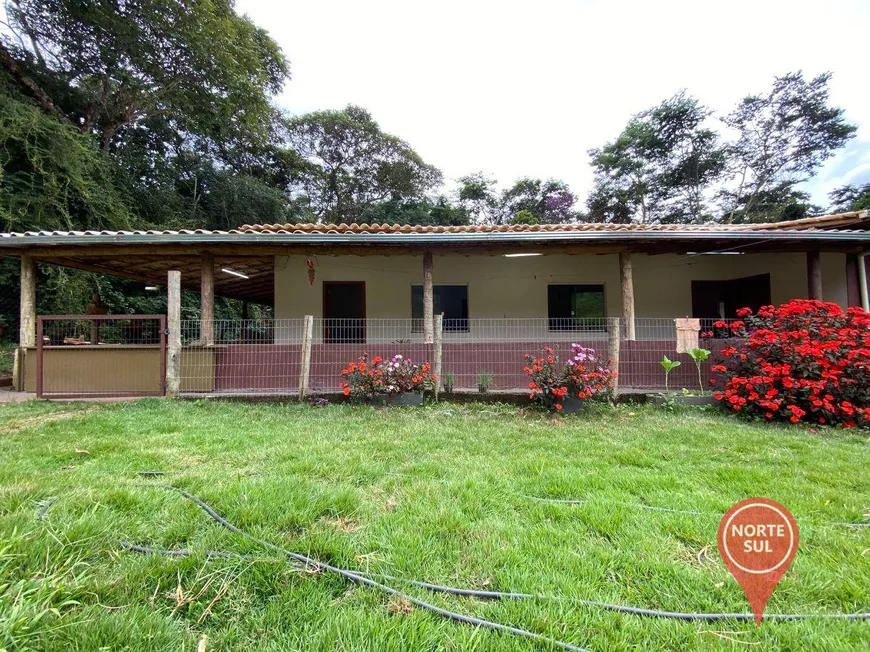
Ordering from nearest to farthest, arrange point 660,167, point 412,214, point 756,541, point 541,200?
point 756,541 → point 412,214 → point 660,167 → point 541,200

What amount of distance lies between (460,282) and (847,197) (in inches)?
927

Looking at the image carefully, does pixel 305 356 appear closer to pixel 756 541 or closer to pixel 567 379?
pixel 567 379

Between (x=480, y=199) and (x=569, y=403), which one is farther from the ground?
(x=480, y=199)

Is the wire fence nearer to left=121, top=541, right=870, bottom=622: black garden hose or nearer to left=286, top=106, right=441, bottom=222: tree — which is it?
left=121, top=541, right=870, bottom=622: black garden hose

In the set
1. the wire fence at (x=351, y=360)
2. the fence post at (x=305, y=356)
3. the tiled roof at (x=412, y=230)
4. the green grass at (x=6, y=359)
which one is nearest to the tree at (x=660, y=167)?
the tiled roof at (x=412, y=230)

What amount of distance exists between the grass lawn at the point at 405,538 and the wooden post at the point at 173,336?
2.16m

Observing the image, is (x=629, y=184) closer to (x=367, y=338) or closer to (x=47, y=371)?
(x=367, y=338)

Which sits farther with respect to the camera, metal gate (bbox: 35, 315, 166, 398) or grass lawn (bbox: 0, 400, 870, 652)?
metal gate (bbox: 35, 315, 166, 398)

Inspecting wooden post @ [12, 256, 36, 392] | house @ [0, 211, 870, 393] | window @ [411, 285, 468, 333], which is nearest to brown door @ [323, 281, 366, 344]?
house @ [0, 211, 870, 393]

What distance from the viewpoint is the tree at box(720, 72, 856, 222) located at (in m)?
19.0

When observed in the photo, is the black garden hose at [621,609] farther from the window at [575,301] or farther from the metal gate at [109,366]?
the window at [575,301]

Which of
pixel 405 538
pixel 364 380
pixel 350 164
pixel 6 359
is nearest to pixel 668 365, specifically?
pixel 364 380

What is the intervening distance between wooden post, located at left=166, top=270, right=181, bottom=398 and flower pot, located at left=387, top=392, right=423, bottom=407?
3355 mm

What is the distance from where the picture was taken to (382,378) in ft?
18.3
